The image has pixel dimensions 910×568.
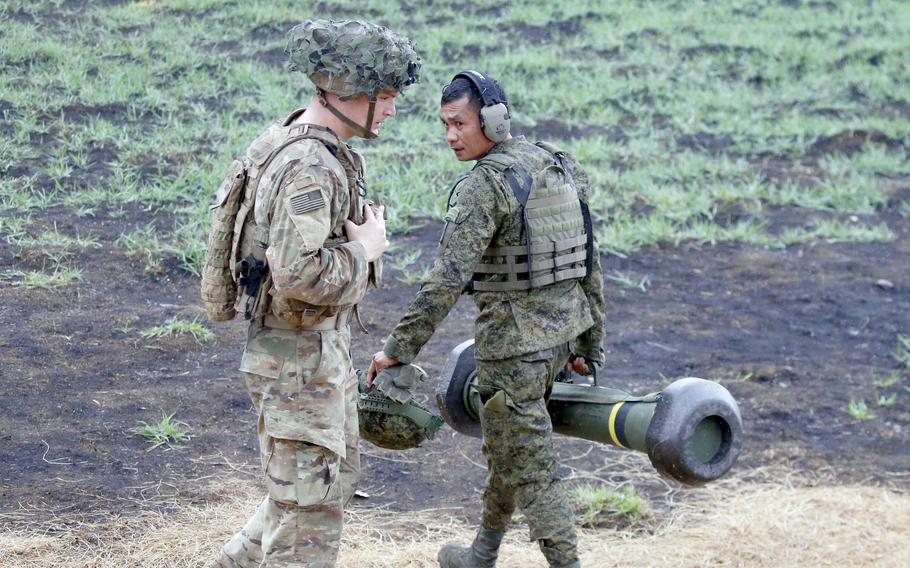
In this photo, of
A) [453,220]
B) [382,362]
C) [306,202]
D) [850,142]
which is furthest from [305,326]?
[850,142]

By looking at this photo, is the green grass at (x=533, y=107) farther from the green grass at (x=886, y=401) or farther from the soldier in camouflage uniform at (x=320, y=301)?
the soldier in camouflage uniform at (x=320, y=301)

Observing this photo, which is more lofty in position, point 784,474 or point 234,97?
point 234,97

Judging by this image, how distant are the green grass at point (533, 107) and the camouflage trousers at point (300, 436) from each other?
4.07 meters

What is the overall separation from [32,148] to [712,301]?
5.25 metres

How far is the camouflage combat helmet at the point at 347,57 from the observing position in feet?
11.6

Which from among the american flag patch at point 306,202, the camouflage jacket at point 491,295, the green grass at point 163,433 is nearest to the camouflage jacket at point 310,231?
the american flag patch at point 306,202

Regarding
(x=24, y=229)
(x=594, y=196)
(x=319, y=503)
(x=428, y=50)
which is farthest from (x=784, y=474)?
(x=428, y=50)

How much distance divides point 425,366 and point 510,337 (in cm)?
257

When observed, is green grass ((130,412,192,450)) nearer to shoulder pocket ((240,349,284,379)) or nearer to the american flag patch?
shoulder pocket ((240,349,284,379))

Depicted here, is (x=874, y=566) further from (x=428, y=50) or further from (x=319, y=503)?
(x=428, y=50)

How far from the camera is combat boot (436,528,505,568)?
4551 millimetres

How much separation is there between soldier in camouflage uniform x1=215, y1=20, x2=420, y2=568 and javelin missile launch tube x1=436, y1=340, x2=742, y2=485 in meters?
0.91

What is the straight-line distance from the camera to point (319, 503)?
3.61 meters

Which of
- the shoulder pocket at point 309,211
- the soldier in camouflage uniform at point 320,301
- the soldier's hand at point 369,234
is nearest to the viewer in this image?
the shoulder pocket at point 309,211
